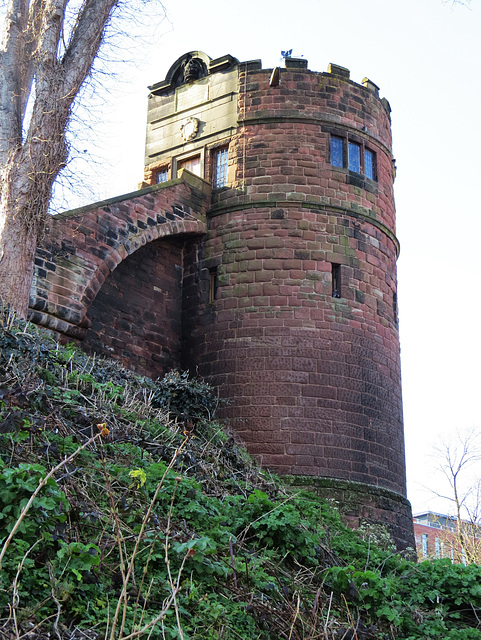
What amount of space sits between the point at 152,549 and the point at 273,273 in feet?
33.4

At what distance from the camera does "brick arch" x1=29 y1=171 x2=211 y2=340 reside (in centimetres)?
1223

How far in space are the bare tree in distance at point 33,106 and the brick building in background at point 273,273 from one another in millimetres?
785

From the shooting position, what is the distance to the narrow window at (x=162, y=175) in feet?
55.3

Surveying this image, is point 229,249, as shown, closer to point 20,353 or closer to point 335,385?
point 335,385

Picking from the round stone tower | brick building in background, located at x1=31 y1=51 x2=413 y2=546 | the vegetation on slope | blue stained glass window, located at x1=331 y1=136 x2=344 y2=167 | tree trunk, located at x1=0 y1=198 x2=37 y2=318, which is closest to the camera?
the vegetation on slope

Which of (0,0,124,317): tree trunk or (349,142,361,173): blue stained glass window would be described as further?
(349,142,361,173): blue stained glass window

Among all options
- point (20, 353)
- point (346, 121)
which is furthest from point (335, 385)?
point (20, 353)

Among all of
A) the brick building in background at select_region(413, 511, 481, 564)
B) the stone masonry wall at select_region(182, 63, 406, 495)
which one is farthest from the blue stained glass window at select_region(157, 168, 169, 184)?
the brick building in background at select_region(413, 511, 481, 564)

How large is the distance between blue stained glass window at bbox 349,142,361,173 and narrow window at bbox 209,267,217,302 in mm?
3205

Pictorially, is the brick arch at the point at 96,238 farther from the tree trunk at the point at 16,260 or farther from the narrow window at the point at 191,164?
the narrow window at the point at 191,164

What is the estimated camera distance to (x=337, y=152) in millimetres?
15375

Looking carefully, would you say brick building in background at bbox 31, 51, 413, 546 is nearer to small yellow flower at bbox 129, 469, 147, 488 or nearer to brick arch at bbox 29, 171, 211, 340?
brick arch at bbox 29, 171, 211, 340

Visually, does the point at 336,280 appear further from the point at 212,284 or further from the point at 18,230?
the point at 18,230

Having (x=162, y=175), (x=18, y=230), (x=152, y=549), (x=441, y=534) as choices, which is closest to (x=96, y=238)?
(x=18, y=230)
